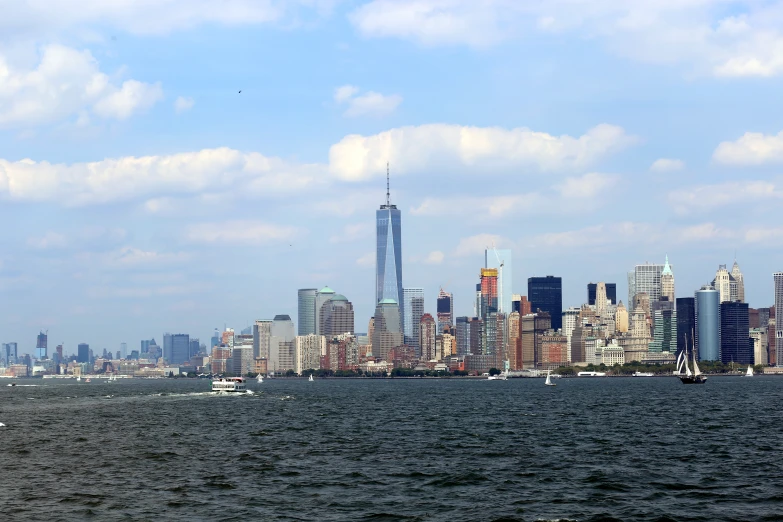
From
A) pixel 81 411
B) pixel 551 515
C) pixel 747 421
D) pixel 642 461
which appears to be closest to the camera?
pixel 551 515

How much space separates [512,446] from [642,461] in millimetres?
15092

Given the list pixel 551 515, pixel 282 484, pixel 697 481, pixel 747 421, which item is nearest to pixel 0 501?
pixel 282 484

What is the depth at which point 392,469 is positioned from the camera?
70.2m

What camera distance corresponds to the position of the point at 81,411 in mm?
150500

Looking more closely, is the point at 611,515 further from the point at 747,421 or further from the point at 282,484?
the point at 747,421

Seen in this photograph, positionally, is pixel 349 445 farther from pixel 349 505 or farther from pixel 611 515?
pixel 611 515

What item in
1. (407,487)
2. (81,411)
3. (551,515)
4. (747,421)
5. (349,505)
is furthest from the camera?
(81,411)

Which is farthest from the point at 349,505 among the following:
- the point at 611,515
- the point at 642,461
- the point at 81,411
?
the point at 81,411

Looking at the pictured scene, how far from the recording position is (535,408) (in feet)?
531

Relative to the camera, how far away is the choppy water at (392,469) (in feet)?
176

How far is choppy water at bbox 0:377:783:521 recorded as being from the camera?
53.7 m

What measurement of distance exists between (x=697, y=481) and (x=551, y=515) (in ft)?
54.7

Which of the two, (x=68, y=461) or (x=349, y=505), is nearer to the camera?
(x=349, y=505)

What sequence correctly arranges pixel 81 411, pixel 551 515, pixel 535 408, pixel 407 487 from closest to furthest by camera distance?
1. pixel 551 515
2. pixel 407 487
3. pixel 81 411
4. pixel 535 408
